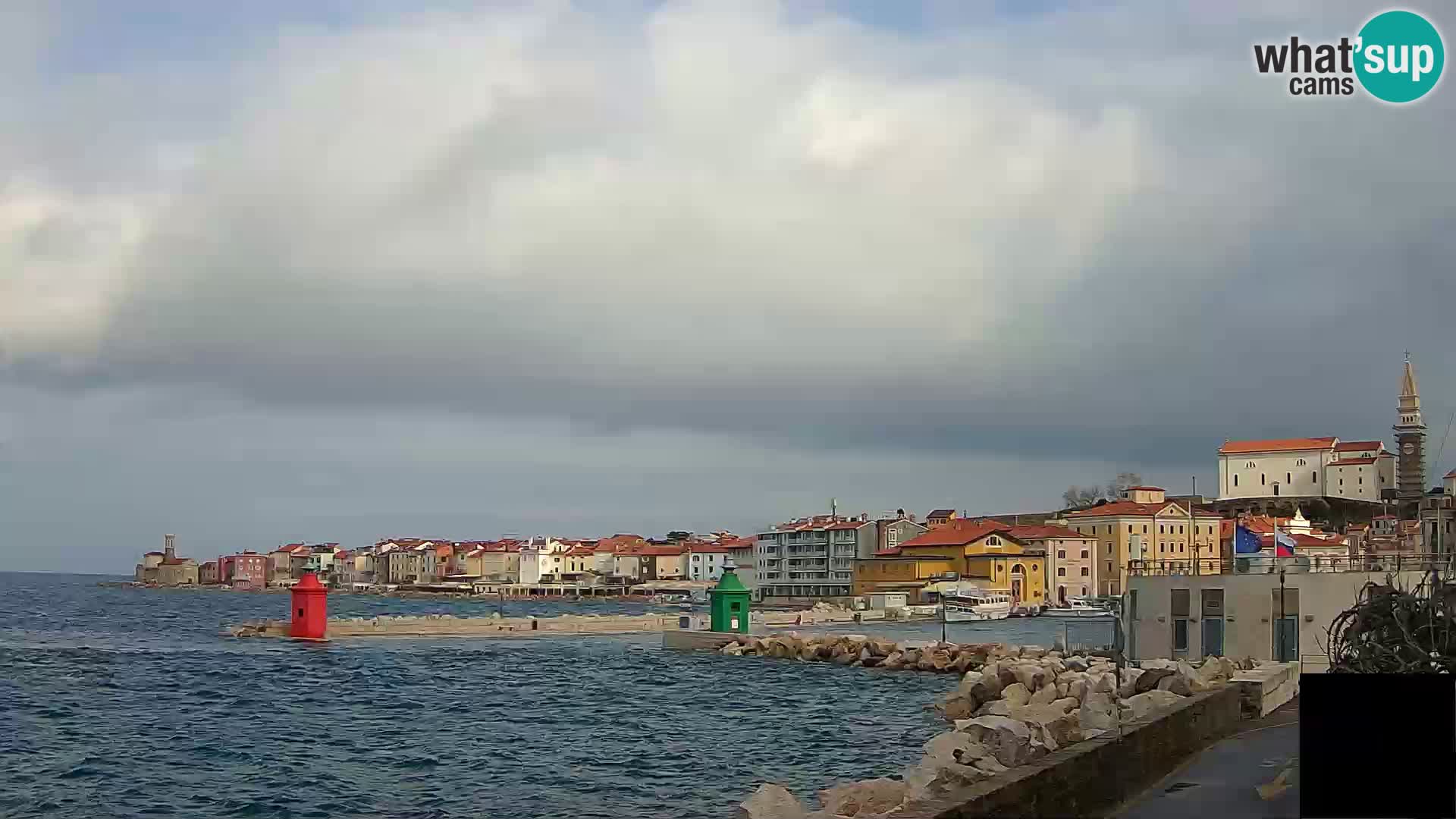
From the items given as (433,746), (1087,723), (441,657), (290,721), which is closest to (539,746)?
(433,746)

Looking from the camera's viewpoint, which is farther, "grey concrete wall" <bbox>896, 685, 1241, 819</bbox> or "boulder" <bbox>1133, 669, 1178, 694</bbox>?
"boulder" <bbox>1133, 669, 1178, 694</bbox>

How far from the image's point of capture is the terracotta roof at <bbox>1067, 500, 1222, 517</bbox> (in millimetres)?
113850

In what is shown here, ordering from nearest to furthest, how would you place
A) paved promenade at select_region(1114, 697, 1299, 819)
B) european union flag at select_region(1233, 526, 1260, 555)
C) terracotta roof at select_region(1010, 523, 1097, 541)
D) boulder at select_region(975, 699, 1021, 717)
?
1. paved promenade at select_region(1114, 697, 1299, 819)
2. boulder at select_region(975, 699, 1021, 717)
3. european union flag at select_region(1233, 526, 1260, 555)
4. terracotta roof at select_region(1010, 523, 1097, 541)

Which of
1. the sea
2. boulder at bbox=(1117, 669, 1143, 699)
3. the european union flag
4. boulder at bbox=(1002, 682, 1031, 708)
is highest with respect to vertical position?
the european union flag

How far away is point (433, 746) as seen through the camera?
26.2m

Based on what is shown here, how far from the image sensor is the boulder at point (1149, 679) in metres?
22.7

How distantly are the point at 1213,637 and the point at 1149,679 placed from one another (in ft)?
22.6

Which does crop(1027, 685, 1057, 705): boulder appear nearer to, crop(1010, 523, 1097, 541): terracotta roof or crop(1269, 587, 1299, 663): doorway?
crop(1269, 587, 1299, 663): doorway

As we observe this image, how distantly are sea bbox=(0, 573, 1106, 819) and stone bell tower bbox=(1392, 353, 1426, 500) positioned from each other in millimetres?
99375

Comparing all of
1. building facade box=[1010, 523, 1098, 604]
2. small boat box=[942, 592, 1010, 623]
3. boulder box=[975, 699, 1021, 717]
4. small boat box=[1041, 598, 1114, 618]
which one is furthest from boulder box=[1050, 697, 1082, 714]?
building facade box=[1010, 523, 1098, 604]

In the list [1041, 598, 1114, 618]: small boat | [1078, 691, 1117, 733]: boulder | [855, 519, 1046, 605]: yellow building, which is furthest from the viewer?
[855, 519, 1046, 605]: yellow building

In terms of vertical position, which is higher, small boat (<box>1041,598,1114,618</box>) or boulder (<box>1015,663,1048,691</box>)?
boulder (<box>1015,663,1048,691</box>)

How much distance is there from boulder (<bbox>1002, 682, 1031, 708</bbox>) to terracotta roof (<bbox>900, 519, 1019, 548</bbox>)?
8275 centimetres

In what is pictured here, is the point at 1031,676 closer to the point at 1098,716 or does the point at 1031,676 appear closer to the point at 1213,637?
the point at 1213,637
